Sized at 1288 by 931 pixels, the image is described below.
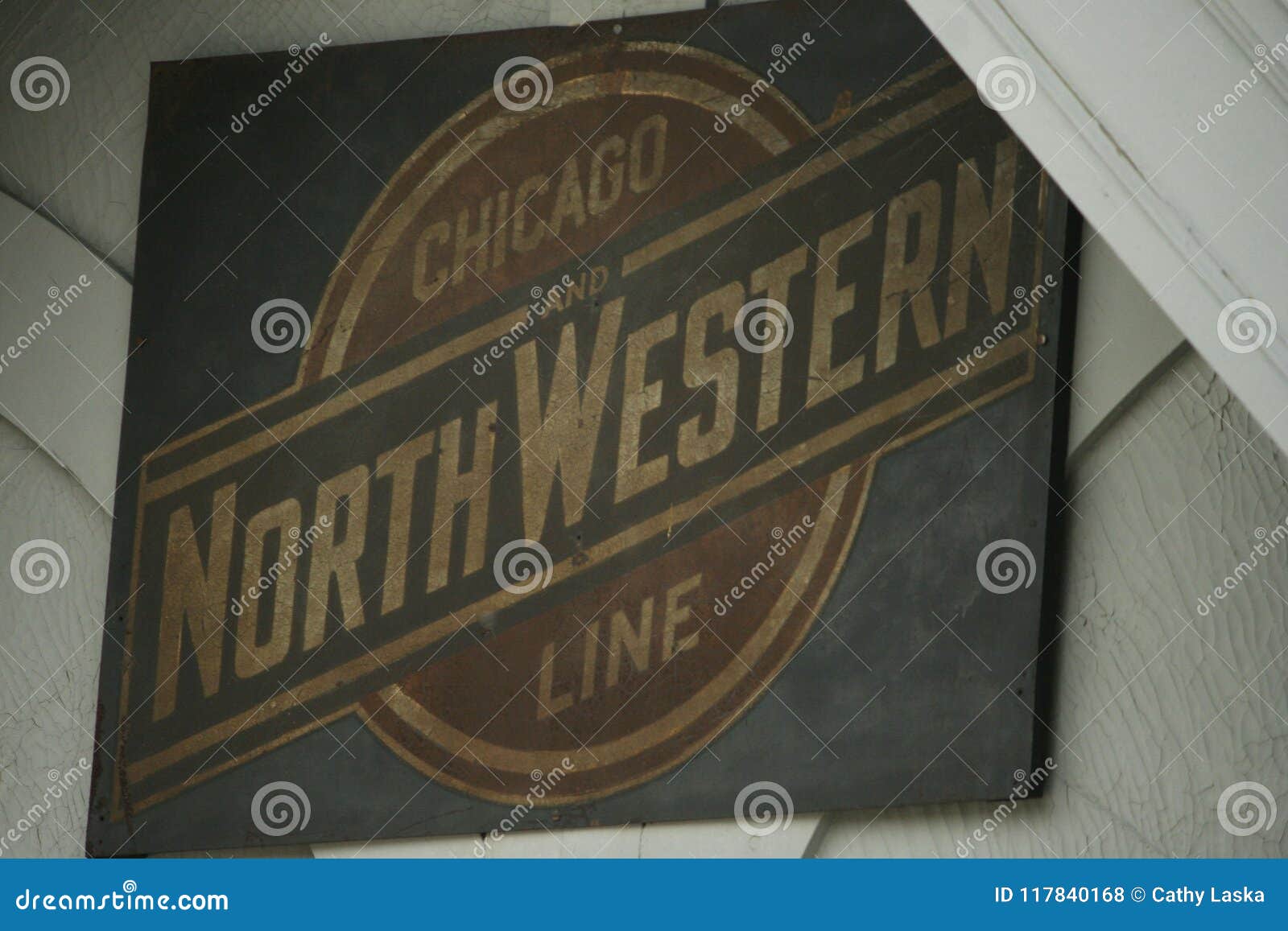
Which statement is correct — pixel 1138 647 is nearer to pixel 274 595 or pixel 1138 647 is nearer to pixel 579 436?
pixel 579 436

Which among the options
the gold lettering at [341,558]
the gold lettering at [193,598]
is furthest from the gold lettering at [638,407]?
the gold lettering at [193,598]

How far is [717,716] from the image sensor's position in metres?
3.55

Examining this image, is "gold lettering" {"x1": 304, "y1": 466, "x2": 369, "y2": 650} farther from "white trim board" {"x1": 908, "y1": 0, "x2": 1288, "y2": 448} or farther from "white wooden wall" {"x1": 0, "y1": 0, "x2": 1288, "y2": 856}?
"white trim board" {"x1": 908, "y1": 0, "x2": 1288, "y2": 448}

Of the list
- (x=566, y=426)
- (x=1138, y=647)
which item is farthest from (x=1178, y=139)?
(x=566, y=426)

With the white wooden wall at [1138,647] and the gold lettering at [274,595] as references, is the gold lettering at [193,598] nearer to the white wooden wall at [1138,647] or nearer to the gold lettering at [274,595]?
the gold lettering at [274,595]

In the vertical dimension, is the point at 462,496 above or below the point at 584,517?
Result: above

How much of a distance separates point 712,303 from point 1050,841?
3.81 ft

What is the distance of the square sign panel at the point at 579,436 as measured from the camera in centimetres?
A: 345

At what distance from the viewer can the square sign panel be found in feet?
11.3

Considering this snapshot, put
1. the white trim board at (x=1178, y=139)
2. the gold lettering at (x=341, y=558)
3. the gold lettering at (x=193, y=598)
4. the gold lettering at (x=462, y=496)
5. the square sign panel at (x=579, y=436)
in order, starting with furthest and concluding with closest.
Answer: the gold lettering at (x=193, y=598) < the gold lettering at (x=341, y=558) < the gold lettering at (x=462, y=496) < the square sign panel at (x=579, y=436) < the white trim board at (x=1178, y=139)

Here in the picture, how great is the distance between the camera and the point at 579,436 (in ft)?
12.4

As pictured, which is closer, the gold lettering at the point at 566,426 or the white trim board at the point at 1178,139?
the white trim board at the point at 1178,139

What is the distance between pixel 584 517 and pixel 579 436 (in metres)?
0.16

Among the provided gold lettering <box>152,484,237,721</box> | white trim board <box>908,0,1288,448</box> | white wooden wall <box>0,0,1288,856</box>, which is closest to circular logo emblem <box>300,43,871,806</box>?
white wooden wall <box>0,0,1288,856</box>
